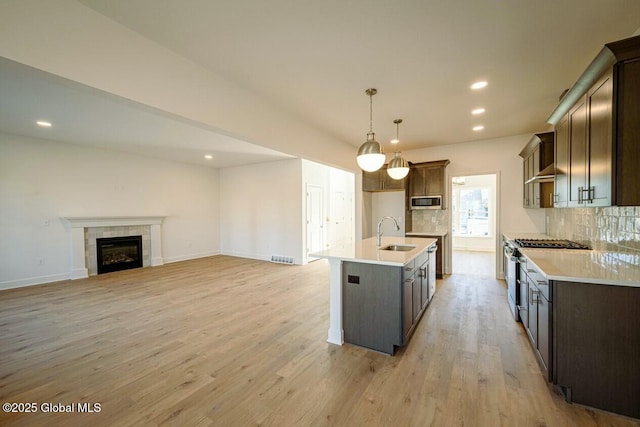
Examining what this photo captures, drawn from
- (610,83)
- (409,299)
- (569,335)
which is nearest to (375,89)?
(610,83)

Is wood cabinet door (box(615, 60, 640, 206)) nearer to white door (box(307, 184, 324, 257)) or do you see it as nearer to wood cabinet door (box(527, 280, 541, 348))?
wood cabinet door (box(527, 280, 541, 348))

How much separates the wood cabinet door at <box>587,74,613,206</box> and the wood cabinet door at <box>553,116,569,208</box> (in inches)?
22.0

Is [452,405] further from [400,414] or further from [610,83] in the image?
[610,83]

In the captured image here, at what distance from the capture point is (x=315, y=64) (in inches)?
103

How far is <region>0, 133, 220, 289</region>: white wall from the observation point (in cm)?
488

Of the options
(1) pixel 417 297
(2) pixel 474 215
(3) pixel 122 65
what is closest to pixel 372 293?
(1) pixel 417 297

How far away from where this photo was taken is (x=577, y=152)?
230cm

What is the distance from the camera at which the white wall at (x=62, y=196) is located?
4.88 metres

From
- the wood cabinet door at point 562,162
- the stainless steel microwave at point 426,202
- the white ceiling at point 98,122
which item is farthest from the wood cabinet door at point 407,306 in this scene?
the stainless steel microwave at point 426,202

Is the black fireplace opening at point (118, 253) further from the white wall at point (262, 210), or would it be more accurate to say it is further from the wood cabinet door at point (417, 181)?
the wood cabinet door at point (417, 181)

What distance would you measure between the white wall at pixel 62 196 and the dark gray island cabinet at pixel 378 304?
6299mm

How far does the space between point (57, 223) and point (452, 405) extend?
7463 mm

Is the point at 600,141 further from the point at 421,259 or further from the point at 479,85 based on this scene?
the point at 421,259

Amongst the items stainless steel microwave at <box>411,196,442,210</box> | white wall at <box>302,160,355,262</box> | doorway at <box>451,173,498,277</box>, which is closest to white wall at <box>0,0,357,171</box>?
white wall at <box>302,160,355,262</box>
